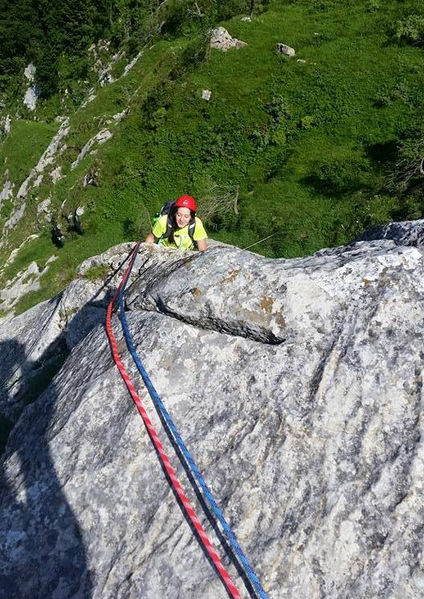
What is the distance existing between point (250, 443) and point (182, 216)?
5.82 meters

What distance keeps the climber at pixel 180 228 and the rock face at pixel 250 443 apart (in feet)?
9.41

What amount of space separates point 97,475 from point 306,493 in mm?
2535

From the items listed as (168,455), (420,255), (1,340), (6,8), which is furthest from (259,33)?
(6,8)

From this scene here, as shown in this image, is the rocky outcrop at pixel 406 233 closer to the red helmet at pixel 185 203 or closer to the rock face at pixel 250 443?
the rock face at pixel 250 443

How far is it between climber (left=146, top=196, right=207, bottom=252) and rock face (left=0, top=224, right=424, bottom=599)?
2.87 meters

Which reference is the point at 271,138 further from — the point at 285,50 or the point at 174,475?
the point at 174,475

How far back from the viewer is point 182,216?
31.9 feet

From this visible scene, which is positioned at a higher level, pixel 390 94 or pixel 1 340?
pixel 1 340

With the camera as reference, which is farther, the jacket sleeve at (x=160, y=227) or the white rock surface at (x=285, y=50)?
the white rock surface at (x=285, y=50)

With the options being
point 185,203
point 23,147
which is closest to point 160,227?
point 185,203

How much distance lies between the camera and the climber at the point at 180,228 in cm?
959

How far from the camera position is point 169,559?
4715mm

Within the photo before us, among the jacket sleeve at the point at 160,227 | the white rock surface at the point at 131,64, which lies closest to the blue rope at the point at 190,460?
the jacket sleeve at the point at 160,227

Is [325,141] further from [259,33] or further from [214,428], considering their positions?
[214,428]
